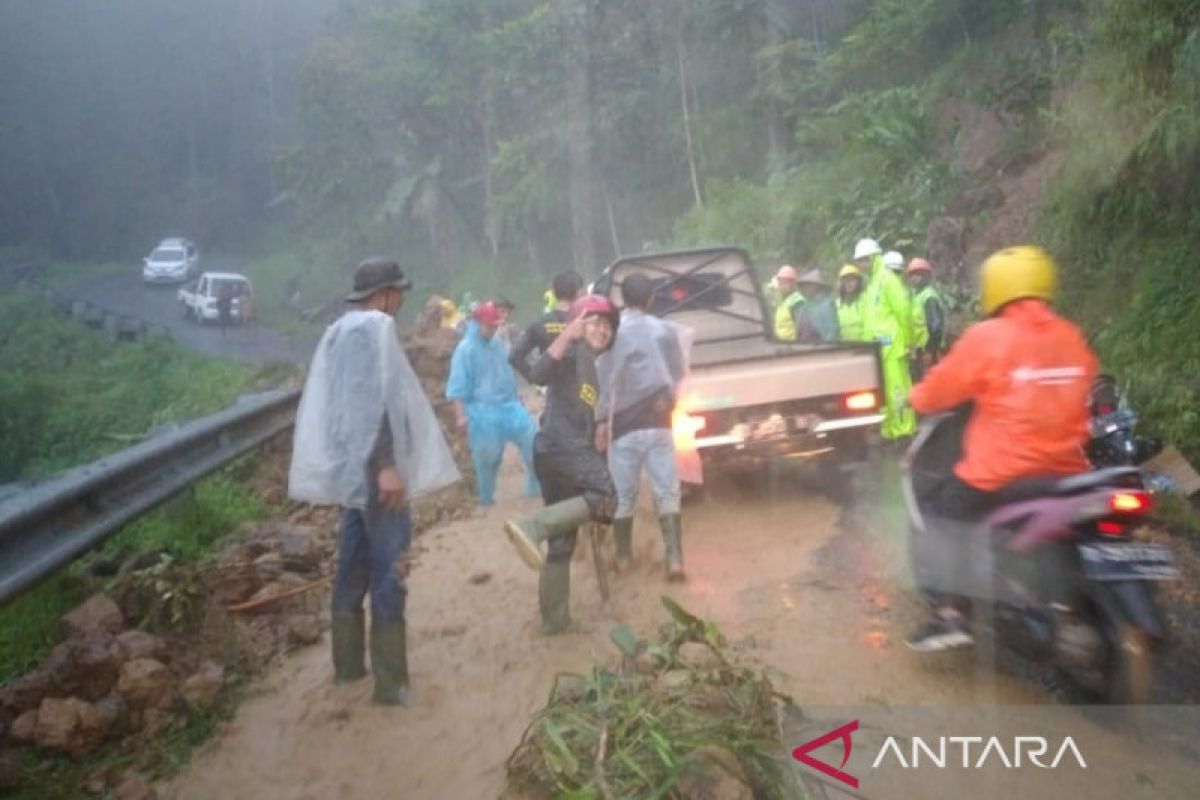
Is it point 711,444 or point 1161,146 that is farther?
point 1161,146

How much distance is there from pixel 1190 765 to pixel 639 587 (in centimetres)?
291

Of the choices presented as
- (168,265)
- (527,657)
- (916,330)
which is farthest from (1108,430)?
(168,265)

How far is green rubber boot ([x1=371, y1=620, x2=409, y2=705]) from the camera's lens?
4.13m

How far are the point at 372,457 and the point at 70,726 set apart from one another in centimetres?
149

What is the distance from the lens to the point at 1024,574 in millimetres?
3574

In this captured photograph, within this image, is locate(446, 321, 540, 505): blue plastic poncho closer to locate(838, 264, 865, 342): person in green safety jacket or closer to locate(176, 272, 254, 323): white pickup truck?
locate(838, 264, 865, 342): person in green safety jacket

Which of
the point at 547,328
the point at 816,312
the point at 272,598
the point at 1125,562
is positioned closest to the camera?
the point at 1125,562

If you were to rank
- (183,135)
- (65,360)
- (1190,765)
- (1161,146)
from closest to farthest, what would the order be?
1. (1190,765)
2. (1161,146)
3. (65,360)
4. (183,135)

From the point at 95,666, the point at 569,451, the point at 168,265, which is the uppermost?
the point at 168,265

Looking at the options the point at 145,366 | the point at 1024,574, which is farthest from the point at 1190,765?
the point at 145,366

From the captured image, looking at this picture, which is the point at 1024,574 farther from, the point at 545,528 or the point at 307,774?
the point at 307,774

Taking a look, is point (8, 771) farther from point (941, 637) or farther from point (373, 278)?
point (941, 637)

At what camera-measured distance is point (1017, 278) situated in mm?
3699

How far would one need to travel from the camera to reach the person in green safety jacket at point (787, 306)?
32.1ft
